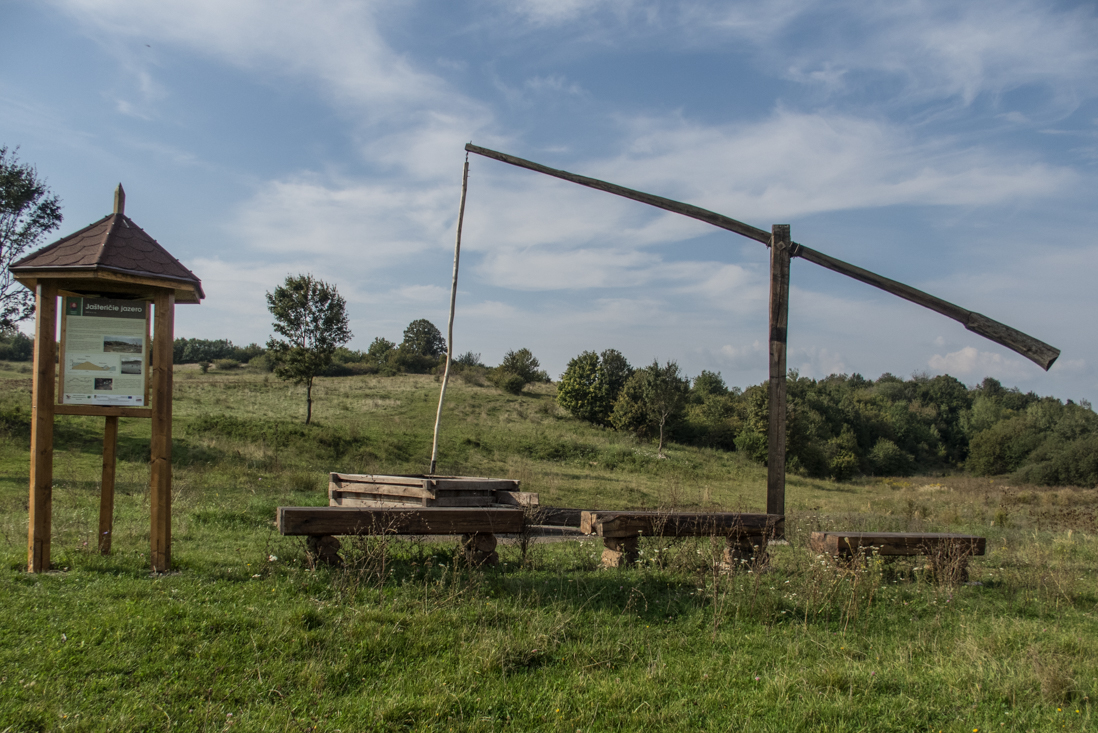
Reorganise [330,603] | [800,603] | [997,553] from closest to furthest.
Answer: [330,603]
[800,603]
[997,553]

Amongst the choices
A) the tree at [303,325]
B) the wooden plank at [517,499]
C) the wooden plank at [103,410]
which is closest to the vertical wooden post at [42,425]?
the wooden plank at [103,410]

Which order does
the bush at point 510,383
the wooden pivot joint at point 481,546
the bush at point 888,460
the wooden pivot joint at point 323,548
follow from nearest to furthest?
the wooden pivot joint at point 323,548 < the wooden pivot joint at point 481,546 < the bush at point 510,383 < the bush at point 888,460

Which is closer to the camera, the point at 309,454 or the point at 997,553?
the point at 997,553

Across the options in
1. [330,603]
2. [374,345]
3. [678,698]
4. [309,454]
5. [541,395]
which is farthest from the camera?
[374,345]

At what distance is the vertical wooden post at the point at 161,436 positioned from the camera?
5.36 m

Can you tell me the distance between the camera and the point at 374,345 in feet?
224

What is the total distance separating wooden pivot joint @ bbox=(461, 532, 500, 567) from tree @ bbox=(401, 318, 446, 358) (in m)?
62.4

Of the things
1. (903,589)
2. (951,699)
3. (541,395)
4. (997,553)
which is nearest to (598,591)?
(951,699)

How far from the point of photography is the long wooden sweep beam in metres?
6.99

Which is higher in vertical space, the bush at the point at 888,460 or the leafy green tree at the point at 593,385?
the leafy green tree at the point at 593,385

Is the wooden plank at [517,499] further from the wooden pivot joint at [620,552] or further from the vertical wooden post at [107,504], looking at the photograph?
→ the vertical wooden post at [107,504]

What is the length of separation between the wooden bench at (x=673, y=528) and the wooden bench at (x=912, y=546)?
638 mm

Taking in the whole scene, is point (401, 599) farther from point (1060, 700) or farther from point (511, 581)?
point (1060, 700)

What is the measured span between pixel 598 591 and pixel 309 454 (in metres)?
18.1
